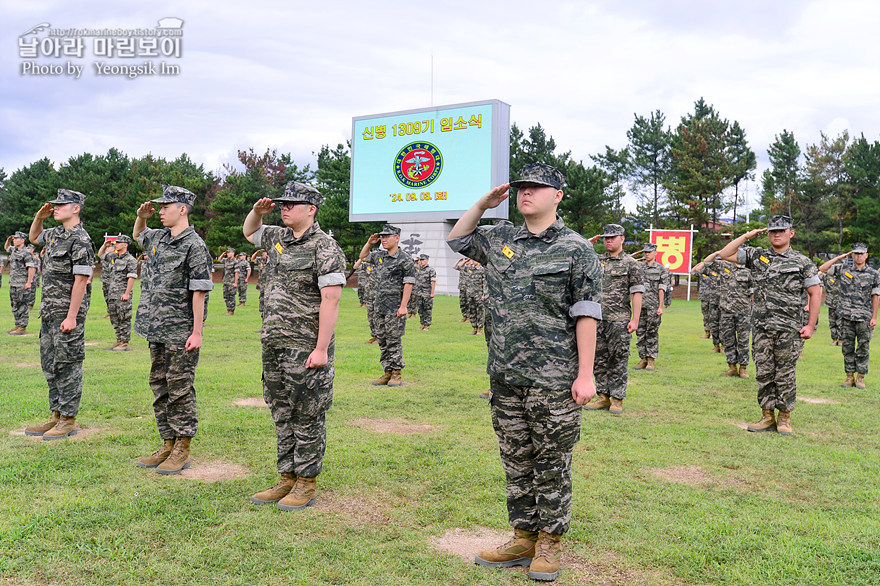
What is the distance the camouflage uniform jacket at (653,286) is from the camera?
39.0 ft

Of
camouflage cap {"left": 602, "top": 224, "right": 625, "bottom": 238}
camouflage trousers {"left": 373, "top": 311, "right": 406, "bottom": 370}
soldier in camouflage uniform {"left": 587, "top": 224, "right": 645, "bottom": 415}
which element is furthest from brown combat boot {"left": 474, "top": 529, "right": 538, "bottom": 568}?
camouflage trousers {"left": 373, "top": 311, "right": 406, "bottom": 370}

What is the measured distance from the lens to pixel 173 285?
5145 millimetres

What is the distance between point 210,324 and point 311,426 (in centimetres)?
1316

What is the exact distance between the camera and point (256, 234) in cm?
481

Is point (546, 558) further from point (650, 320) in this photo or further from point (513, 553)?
point (650, 320)

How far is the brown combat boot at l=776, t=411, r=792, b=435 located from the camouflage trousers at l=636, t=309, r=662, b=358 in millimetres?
4443

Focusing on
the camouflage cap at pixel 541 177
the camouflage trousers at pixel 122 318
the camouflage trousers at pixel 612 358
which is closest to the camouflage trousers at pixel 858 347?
the camouflage trousers at pixel 612 358

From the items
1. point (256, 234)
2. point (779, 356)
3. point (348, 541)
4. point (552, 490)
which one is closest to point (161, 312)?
point (256, 234)

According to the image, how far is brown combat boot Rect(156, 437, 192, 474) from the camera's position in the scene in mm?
5082

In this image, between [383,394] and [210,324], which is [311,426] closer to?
[383,394]

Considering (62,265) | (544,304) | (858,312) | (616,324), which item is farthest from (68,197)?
(858,312)

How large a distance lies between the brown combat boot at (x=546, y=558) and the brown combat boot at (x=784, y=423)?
4.37 metres

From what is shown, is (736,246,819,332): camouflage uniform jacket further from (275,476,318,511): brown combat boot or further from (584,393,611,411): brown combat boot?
(275,476,318,511): brown combat boot

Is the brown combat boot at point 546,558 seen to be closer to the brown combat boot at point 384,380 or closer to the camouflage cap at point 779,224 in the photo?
the camouflage cap at point 779,224
